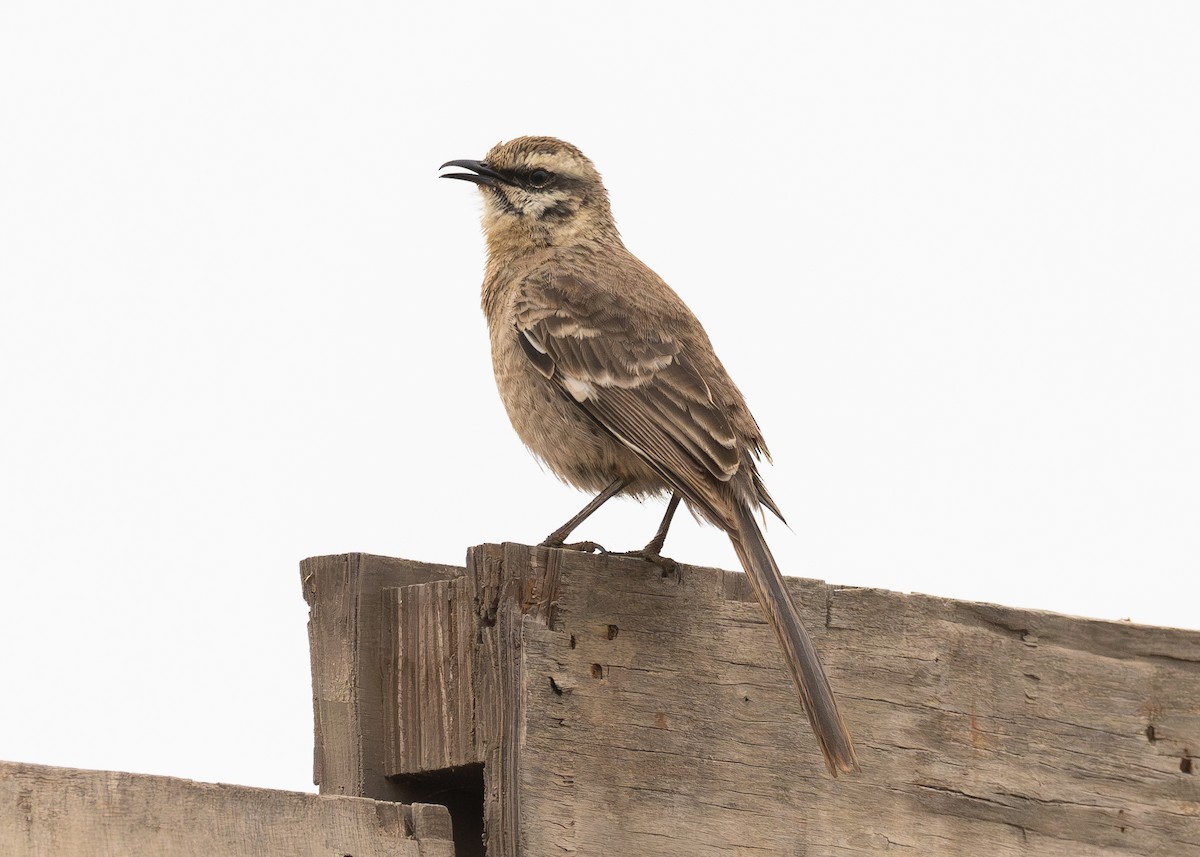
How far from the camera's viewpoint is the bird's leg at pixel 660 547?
3420 millimetres

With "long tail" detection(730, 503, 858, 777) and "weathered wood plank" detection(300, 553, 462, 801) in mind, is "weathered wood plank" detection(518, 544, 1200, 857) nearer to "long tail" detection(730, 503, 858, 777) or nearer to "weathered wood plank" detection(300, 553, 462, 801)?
"long tail" detection(730, 503, 858, 777)

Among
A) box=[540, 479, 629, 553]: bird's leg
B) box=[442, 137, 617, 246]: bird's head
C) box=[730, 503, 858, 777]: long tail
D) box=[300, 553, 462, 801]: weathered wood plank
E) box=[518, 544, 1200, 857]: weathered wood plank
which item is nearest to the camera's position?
box=[730, 503, 858, 777]: long tail

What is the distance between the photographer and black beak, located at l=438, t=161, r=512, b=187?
6.18 m

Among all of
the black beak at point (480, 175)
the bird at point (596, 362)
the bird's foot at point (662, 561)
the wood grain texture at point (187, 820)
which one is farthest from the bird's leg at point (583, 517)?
the black beak at point (480, 175)

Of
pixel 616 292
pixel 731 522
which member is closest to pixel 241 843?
pixel 731 522

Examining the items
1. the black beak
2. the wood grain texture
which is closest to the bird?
the black beak

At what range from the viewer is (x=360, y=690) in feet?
11.0

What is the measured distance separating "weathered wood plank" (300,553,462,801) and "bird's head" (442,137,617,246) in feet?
9.15

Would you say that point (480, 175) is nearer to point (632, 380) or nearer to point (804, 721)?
point (632, 380)

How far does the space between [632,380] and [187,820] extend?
2614 millimetres

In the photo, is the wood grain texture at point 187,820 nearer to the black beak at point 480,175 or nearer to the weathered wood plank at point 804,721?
the weathered wood plank at point 804,721

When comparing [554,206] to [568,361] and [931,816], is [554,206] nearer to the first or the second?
[568,361]

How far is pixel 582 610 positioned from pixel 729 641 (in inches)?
14.3

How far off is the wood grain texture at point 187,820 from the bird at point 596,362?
1.07 metres
